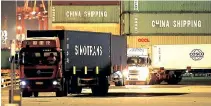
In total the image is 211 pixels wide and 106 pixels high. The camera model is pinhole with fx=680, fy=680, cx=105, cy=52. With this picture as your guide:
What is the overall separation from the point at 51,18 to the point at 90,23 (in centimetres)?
389

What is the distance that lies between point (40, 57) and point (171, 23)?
100.0 feet

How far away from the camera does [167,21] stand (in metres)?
57.4

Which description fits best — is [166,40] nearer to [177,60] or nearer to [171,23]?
[171,23]

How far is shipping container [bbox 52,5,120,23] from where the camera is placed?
61750 mm

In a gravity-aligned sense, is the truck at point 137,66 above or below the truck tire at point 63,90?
above

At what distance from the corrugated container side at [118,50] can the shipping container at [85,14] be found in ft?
82.8

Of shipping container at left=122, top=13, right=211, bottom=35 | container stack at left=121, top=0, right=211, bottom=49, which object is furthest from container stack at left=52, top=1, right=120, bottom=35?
shipping container at left=122, top=13, right=211, bottom=35

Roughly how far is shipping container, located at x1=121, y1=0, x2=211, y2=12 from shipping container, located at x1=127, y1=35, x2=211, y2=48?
2265 mm

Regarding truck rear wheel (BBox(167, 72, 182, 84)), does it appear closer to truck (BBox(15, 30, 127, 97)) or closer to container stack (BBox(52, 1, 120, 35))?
container stack (BBox(52, 1, 120, 35))

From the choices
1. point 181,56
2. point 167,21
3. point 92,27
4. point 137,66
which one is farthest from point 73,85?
point 92,27

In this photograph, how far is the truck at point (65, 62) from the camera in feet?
91.8

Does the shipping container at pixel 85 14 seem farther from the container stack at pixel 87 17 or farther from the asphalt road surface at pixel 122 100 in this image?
the asphalt road surface at pixel 122 100

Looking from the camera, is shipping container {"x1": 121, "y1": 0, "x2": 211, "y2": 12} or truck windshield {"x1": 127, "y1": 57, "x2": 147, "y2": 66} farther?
shipping container {"x1": 121, "y1": 0, "x2": 211, "y2": 12}

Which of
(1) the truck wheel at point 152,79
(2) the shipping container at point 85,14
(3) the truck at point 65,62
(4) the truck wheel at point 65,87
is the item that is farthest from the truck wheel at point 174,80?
(4) the truck wheel at point 65,87
